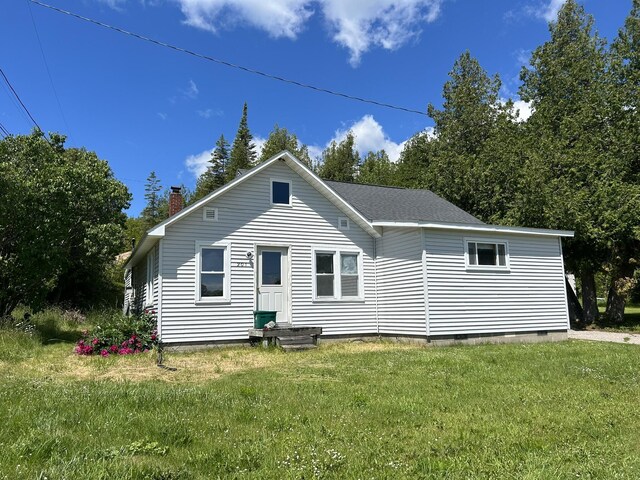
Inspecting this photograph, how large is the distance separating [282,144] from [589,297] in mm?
29145

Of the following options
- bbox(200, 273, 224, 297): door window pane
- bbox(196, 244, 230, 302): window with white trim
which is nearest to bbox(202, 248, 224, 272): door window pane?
bbox(196, 244, 230, 302): window with white trim

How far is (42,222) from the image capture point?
1324 cm

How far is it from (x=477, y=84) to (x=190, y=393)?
1201 inches

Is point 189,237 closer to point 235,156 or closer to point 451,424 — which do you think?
point 451,424

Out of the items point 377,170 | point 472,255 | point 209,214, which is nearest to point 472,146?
point 377,170

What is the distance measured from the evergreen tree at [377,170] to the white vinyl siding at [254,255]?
2580 cm

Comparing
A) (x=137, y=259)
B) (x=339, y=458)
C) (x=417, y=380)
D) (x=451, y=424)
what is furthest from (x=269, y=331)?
(x=339, y=458)

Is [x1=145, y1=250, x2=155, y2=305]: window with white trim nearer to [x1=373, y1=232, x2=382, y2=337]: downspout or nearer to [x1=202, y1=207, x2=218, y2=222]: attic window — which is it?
[x1=202, y1=207, x2=218, y2=222]: attic window

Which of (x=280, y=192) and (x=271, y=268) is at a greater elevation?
(x=280, y=192)

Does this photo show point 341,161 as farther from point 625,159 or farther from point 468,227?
point 468,227

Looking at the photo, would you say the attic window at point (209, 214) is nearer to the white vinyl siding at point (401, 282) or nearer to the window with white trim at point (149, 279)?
the window with white trim at point (149, 279)

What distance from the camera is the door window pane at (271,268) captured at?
13.8 metres

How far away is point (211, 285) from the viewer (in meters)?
13.0

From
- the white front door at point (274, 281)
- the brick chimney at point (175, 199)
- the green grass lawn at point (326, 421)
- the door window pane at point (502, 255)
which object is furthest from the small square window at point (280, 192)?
the door window pane at point (502, 255)
